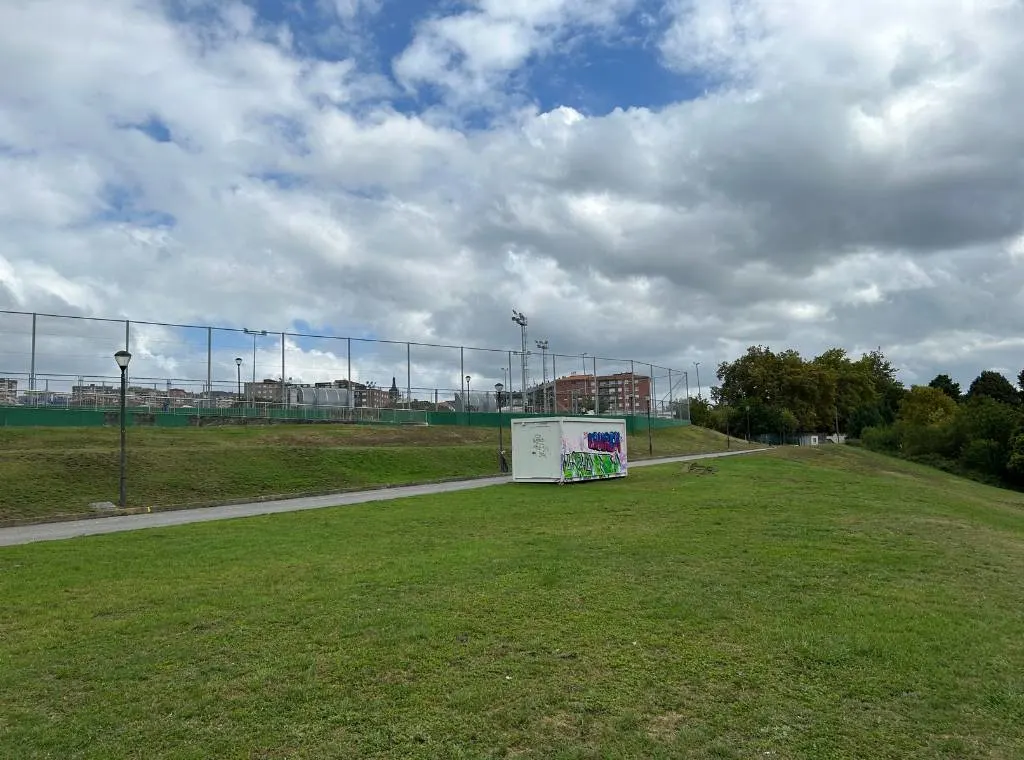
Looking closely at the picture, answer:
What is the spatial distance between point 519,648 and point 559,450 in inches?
665

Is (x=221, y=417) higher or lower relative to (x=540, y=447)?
higher

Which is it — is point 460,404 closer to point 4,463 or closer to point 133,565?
point 4,463

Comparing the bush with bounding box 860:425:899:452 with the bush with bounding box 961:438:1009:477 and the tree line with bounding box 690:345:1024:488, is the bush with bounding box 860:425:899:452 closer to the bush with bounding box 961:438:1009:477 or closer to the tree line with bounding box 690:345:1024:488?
the tree line with bounding box 690:345:1024:488

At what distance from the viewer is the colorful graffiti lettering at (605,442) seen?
2380cm

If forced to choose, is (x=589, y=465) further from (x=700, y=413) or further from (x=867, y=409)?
(x=867, y=409)

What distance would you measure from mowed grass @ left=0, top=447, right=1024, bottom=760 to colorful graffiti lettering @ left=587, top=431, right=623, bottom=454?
Result: 41.9 feet

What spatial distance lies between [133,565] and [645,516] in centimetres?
850

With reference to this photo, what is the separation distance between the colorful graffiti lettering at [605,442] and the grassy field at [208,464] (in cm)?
620

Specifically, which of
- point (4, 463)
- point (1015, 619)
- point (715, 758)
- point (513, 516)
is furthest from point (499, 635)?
point (4, 463)

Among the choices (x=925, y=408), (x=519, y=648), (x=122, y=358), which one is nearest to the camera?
(x=519, y=648)

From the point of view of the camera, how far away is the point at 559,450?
2233 centimetres

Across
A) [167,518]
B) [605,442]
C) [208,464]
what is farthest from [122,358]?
[605,442]

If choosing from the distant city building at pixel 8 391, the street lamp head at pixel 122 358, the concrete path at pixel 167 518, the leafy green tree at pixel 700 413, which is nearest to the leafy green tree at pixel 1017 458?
the leafy green tree at pixel 700 413

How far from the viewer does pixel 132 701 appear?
455 cm
